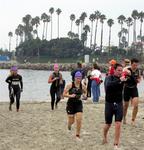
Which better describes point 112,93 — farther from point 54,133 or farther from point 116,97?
point 54,133

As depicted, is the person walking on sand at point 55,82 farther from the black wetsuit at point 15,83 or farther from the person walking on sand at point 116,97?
the person walking on sand at point 116,97

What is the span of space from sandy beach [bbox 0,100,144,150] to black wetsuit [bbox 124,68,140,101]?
0.87 meters

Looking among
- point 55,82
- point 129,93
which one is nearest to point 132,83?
point 129,93

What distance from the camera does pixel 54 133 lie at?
42.0ft

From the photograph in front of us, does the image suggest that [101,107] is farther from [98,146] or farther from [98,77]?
[98,146]

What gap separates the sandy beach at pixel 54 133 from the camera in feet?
36.4

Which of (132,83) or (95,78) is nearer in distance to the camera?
(132,83)

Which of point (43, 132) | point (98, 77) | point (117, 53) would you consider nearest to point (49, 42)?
point (117, 53)

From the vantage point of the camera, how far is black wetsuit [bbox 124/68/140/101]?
13.7 meters

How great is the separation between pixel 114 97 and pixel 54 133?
274 centimetres

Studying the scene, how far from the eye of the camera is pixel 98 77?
869 inches

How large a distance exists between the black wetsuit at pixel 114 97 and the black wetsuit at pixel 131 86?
120 inches

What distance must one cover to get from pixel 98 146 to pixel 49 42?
12931 centimetres

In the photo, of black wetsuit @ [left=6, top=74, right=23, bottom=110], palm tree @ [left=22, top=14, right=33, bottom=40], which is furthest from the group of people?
palm tree @ [left=22, top=14, right=33, bottom=40]
